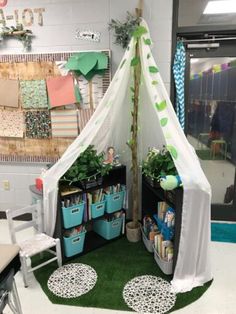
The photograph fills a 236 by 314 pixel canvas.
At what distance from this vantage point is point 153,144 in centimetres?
282

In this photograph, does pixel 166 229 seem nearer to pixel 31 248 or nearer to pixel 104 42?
pixel 31 248

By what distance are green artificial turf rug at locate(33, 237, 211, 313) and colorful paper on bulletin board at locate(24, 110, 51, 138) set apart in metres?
1.38

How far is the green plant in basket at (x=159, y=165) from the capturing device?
241 cm

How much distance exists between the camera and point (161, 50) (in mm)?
2922

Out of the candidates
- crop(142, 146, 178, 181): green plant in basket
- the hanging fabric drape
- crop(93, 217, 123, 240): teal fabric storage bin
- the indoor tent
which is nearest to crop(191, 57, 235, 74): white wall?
the hanging fabric drape

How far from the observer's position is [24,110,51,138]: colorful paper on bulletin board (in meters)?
3.18

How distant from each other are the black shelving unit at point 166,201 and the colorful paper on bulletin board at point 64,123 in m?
Result: 0.97

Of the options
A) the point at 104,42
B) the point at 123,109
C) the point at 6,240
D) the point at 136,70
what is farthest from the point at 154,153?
the point at 6,240

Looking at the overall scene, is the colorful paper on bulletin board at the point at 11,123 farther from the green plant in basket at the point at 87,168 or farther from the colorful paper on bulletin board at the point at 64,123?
the green plant in basket at the point at 87,168

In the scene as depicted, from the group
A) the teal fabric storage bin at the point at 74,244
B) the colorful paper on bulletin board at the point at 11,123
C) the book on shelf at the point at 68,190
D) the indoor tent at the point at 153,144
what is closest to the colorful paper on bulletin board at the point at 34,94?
the colorful paper on bulletin board at the point at 11,123

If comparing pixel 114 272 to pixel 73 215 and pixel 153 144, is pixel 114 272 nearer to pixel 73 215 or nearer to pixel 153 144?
pixel 73 215

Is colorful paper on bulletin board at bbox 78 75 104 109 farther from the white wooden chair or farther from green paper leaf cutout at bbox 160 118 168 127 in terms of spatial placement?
the white wooden chair

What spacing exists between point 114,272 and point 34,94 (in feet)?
6.76

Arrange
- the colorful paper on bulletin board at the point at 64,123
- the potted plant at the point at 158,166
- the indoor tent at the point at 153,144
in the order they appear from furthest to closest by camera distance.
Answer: the colorful paper on bulletin board at the point at 64,123 < the potted plant at the point at 158,166 < the indoor tent at the point at 153,144
